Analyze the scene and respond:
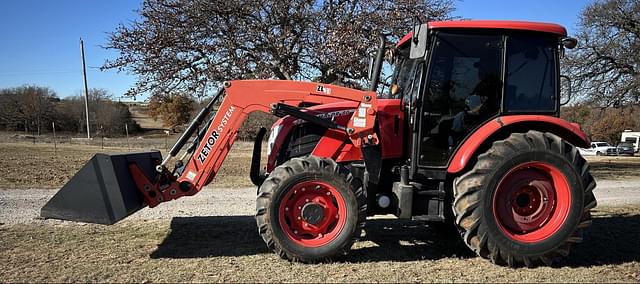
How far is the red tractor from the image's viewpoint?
4762 millimetres

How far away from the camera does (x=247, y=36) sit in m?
11.9

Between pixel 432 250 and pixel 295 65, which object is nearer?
pixel 432 250

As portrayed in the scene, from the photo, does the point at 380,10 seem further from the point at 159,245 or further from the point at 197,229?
the point at 159,245

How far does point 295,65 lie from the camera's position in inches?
493

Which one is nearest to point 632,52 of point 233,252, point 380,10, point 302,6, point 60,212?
point 380,10

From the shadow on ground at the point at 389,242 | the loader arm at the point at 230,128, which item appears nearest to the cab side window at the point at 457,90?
the loader arm at the point at 230,128

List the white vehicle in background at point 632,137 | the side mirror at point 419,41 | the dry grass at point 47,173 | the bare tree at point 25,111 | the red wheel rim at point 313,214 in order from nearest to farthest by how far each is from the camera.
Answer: the side mirror at point 419,41 < the red wheel rim at point 313,214 < the dry grass at point 47,173 < the bare tree at point 25,111 < the white vehicle in background at point 632,137

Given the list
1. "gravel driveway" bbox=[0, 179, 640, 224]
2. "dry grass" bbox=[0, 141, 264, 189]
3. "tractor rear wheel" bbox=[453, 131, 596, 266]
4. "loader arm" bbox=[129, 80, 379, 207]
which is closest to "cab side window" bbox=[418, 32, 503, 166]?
"tractor rear wheel" bbox=[453, 131, 596, 266]

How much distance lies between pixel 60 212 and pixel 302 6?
853 centimetres

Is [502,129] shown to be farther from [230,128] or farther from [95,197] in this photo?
[95,197]

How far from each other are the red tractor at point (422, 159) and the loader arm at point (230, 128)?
11 mm

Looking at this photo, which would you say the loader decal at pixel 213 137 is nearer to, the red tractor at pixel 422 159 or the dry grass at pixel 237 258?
the red tractor at pixel 422 159

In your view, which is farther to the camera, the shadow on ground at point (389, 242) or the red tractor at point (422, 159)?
the shadow on ground at point (389, 242)

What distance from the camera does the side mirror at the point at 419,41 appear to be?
15.4 feet
